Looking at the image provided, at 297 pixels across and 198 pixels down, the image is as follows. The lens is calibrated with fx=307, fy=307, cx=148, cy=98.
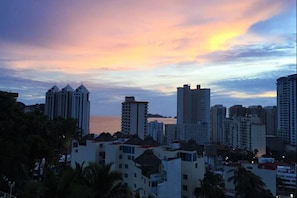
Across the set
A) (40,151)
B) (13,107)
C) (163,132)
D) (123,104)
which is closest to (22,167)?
(40,151)

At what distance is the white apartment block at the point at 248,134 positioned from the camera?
132 feet

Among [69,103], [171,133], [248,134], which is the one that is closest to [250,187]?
[69,103]

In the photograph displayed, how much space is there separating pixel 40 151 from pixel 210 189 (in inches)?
312

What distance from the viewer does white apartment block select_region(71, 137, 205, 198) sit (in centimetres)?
1445

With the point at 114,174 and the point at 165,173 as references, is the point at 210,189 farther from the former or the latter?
the point at 114,174

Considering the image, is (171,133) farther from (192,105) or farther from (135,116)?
(135,116)

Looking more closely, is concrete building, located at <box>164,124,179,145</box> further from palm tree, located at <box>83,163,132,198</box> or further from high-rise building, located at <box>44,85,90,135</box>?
palm tree, located at <box>83,163,132,198</box>

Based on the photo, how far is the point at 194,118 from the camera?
56.8 metres

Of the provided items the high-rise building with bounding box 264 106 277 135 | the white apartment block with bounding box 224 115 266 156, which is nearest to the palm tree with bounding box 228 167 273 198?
the white apartment block with bounding box 224 115 266 156

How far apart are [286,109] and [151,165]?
30.3m

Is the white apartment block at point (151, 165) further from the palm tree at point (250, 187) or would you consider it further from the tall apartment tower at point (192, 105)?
the tall apartment tower at point (192, 105)

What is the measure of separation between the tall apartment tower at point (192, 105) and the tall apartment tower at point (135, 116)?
17.5 m

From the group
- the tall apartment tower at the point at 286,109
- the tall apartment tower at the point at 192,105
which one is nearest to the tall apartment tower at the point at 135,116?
the tall apartment tower at the point at 192,105

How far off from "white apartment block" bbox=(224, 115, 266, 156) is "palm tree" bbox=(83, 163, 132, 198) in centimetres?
3699
